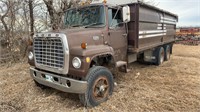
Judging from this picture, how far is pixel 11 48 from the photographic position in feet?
27.4

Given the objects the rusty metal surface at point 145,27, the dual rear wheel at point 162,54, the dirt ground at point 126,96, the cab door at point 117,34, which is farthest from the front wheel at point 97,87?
the dual rear wheel at point 162,54

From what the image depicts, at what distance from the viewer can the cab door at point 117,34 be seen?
4.36 metres

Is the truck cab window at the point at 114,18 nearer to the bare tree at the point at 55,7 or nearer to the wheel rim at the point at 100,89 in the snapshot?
the wheel rim at the point at 100,89

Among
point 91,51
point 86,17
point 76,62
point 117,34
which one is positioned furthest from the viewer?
point 117,34

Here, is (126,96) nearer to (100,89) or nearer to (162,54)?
(100,89)

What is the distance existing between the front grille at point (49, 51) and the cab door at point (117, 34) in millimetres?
1452

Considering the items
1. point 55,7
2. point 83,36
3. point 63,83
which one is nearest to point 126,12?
point 83,36

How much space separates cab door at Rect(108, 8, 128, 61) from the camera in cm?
436

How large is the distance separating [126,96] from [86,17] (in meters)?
2.27

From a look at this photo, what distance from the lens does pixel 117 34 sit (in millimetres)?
4602

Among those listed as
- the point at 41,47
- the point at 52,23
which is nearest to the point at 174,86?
the point at 41,47

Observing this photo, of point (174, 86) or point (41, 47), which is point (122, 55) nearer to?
point (174, 86)

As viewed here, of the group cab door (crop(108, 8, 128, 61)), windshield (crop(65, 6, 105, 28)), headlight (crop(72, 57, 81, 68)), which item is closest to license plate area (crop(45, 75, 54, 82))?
headlight (crop(72, 57, 81, 68))

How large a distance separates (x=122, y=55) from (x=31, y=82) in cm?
293
